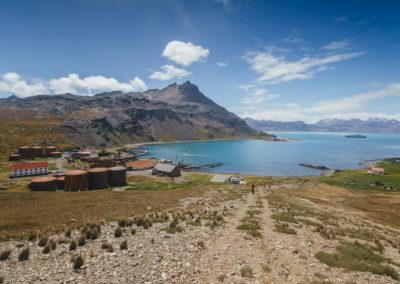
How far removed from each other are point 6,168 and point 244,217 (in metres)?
120

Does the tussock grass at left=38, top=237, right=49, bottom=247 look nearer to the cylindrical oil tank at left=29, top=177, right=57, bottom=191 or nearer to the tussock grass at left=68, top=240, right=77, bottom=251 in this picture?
the tussock grass at left=68, top=240, right=77, bottom=251

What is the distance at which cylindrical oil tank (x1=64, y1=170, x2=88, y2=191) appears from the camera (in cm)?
6900

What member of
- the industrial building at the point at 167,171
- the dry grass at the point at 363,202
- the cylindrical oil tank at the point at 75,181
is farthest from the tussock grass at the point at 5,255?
the industrial building at the point at 167,171

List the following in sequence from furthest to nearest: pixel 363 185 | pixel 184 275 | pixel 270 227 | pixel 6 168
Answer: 1. pixel 6 168
2. pixel 363 185
3. pixel 270 227
4. pixel 184 275

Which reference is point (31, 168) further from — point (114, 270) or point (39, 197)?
point (114, 270)

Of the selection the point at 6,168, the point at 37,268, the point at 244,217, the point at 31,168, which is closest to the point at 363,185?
the point at 244,217

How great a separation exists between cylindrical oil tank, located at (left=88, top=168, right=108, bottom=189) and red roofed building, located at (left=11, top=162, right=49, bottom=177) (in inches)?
1570

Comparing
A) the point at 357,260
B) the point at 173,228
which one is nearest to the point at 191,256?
the point at 173,228

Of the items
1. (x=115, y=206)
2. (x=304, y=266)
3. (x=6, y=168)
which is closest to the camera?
(x=304, y=266)

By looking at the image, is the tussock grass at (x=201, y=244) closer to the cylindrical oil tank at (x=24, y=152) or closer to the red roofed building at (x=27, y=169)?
the red roofed building at (x=27, y=169)

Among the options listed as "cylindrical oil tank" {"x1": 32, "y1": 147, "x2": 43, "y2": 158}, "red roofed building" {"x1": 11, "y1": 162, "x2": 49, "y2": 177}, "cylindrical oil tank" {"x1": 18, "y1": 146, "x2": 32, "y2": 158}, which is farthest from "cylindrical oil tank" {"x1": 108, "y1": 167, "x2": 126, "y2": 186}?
"cylindrical oil tank" {"x1": 32, "y1": 147, "x2": 43, "y2": 158}

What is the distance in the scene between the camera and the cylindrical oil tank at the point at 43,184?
67750 millimetres

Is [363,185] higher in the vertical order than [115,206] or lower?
lower

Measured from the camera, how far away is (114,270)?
15.1 m
